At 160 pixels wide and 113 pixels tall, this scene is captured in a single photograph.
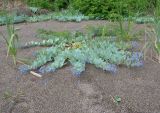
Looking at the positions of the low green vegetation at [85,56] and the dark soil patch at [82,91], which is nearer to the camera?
the dark soil patch at [82,91]

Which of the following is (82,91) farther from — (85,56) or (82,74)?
(85,56)

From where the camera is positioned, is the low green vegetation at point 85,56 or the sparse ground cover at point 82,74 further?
the low green vegetation at point 85,56

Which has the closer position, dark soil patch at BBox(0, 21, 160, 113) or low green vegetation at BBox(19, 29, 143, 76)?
dark soil patch at BBox(0, 21, 160, 113)

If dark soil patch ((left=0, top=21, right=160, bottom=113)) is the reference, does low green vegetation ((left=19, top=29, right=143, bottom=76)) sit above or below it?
above

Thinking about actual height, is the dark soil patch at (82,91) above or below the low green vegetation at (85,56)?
below

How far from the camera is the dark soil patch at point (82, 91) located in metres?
3.41

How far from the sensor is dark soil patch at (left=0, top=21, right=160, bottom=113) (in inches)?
134

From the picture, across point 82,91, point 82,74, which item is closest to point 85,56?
point 82,74

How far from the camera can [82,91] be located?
3559 millimetres

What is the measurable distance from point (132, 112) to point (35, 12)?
4.41 meters

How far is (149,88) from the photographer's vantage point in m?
3.65

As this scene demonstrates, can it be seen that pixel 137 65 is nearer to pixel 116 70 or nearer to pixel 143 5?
pixel 116 70

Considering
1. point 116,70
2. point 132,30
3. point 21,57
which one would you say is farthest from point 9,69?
point 132,30

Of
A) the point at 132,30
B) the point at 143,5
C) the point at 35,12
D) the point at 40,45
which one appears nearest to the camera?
the point at 40,45
